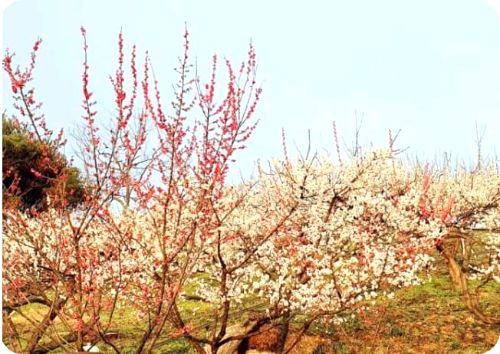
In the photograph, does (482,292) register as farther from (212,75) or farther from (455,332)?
(212,75)

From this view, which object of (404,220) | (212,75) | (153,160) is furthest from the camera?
(404,220)

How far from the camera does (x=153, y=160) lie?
4.41 metres

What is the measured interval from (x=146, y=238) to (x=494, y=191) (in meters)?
9.13

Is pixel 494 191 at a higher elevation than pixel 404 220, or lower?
higher

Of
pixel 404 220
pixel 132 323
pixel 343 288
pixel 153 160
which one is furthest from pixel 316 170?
pixel 132 323

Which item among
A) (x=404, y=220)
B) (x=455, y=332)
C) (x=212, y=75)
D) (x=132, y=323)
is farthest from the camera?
(x=132, y=323)

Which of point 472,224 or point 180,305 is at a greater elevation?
point 472,224

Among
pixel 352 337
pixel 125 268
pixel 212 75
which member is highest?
pixel 212 75

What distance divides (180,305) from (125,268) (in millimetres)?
6288

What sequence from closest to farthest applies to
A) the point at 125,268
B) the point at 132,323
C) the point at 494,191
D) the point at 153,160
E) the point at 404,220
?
the point at 153,160 < the point at 125,268 < the point at 404,220 < the point at 132,323 < the point at 494,191

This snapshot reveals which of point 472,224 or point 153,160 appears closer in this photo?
point 153,160

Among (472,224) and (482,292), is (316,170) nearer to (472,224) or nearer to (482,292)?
(472,224)

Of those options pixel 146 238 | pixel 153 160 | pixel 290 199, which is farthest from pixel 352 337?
pixel 153 160

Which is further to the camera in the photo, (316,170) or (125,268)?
(316,170)
